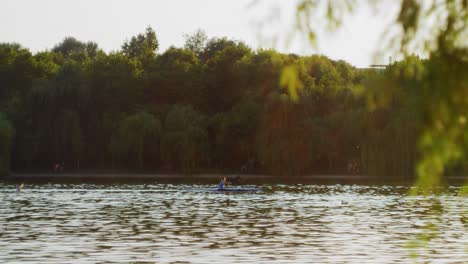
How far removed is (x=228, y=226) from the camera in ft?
121

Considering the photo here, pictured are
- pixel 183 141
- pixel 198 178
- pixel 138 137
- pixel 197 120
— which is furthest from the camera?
pixel 197 120

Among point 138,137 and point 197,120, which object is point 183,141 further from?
point 197,120

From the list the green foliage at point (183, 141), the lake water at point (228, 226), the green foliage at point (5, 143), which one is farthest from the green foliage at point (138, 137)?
the lake water at point (228, 226)

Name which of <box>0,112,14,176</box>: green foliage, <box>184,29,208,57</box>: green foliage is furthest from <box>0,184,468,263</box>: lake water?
<box>184,29,208,57</box>: green foliage

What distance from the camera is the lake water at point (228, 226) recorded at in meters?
26.7

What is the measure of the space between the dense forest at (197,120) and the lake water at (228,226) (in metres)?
9.23

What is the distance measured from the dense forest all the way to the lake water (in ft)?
30.3

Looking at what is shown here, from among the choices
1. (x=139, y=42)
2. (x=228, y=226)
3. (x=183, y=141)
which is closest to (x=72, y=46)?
(x=139, y=42)

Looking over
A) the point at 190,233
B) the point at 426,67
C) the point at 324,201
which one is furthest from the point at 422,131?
the point at 324,201

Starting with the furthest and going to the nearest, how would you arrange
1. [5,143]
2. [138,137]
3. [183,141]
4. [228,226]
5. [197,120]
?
[197,120]
[138,137]
[183,141]
[5,143]
[228,226]

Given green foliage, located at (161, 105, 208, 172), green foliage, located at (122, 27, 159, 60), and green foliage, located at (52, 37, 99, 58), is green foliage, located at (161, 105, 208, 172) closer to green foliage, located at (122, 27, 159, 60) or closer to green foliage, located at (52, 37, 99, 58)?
green foliage, located at (122, 27, 159, 60)

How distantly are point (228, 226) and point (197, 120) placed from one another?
142ft

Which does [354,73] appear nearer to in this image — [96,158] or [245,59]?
[245,59]

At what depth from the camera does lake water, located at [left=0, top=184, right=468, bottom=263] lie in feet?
87.6
